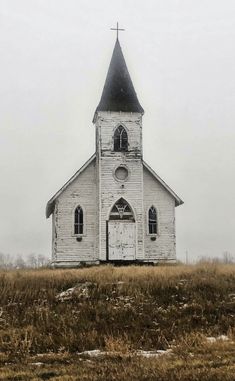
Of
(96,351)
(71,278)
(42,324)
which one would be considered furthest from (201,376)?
(71,278)

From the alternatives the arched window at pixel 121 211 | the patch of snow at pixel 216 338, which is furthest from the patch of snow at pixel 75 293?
the arched window at pixel 121 211

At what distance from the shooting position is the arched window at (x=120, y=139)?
31.3 m

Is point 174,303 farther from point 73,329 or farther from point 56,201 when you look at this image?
point 56,201

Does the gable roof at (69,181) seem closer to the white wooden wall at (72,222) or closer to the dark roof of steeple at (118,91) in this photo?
the white wooden wall at (72,222)

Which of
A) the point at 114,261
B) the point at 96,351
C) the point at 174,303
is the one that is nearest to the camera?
the point at 96,351

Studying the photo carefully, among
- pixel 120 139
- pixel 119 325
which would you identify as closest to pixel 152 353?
pixel 119 325

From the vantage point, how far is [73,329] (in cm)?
1557

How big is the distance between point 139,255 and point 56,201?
5533 mm

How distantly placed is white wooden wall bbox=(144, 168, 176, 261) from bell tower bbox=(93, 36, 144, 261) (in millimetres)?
822

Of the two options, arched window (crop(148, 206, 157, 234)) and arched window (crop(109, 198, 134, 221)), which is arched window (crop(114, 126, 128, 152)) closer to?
arched window (crop(109, 198, 134, 221))

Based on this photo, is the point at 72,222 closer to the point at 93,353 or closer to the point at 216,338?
the point at 216,338

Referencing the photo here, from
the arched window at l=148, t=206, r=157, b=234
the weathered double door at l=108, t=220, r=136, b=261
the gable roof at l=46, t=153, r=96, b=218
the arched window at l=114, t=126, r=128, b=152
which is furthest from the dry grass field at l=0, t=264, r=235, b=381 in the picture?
the arched window at l=114, t=126, r=128, b=152

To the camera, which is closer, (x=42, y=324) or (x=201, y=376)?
(x=201, y=376)

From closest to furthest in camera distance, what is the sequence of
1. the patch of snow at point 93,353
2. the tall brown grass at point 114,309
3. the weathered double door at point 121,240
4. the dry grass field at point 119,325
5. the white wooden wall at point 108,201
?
the dry grass field at point 119,325, the patch of snow at point 93,353, the tall brown grass at point 114,309, the weathered double door at point 121,240, the white wooden wall at point 108,201
